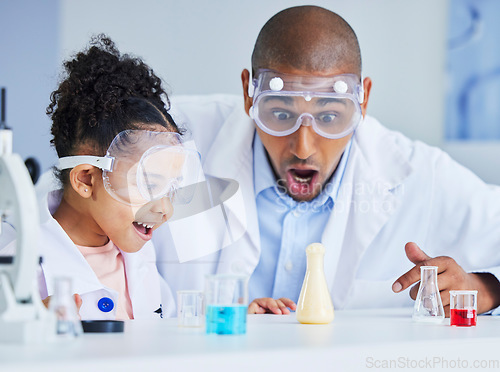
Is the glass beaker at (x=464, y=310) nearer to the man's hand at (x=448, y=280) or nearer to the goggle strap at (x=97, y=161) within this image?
the man's hand at (x=448, y=280)

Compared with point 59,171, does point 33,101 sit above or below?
above

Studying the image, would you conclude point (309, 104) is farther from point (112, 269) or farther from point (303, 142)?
point (112, 269)

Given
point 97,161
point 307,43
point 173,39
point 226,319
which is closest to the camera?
point 226,319

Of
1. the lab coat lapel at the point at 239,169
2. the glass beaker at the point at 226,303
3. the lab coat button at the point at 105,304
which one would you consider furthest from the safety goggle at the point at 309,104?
the glass beaker at the point at 226,303

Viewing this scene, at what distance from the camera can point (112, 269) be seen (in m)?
1.49

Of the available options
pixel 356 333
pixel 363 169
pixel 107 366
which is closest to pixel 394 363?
pixel 356 333

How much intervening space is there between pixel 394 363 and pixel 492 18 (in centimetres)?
220

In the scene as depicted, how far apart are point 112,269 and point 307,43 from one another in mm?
813

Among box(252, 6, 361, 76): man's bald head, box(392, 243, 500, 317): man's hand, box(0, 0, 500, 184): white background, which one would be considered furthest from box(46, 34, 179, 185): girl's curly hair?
box(392, 243, 500, 317): man's hand

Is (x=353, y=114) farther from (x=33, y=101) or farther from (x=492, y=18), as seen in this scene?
(x=492, y=18)

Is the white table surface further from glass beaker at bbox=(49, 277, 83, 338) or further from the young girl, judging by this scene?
the young girl

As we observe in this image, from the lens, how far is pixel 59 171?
1445 mm

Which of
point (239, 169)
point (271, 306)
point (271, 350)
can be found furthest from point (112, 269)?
point (271, 350)

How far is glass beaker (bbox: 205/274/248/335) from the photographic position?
3.25ft
